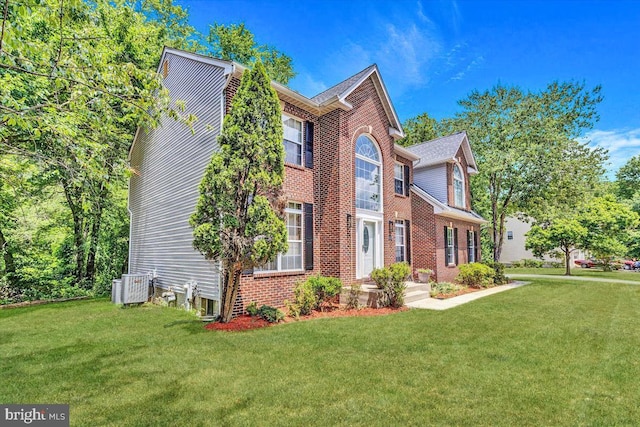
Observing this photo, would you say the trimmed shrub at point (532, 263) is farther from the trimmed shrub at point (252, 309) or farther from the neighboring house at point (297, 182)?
the trimmed shrub at point (252, 309)

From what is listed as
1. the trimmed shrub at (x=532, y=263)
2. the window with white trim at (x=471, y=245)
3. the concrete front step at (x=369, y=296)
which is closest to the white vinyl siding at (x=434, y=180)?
the window with white trim at (x=471, y=245)

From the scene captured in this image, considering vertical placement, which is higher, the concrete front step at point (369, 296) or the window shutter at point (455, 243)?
the window shutter at point (455, 243)

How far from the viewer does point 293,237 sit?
32.9 feet

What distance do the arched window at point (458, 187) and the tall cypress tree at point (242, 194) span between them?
13.0 metres

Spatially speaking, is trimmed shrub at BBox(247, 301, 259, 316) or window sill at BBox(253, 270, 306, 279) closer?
trimmed shrub at BBox(247, 301, 259, 316)

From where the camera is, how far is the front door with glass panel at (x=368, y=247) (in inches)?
471

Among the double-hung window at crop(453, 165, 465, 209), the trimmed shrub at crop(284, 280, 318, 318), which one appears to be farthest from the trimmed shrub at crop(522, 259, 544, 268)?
the trimmed shrub at crop(284, 280, 318, 318)

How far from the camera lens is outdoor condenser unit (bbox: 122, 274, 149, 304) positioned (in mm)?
10922

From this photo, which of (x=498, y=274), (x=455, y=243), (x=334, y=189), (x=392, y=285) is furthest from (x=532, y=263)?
(x=334, y=189)

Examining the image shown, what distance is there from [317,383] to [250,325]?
348cm

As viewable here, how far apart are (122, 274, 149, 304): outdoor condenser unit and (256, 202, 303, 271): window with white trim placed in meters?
5.32

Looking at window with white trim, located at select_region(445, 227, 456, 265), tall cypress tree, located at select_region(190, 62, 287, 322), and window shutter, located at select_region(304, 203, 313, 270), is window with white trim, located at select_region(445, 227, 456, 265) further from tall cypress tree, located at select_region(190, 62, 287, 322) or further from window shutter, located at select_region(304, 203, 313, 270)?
tall cypress tree, located at select_region(190, 62, 287, 322)

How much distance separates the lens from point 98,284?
50.1ft

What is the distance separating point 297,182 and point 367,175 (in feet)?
11.0
